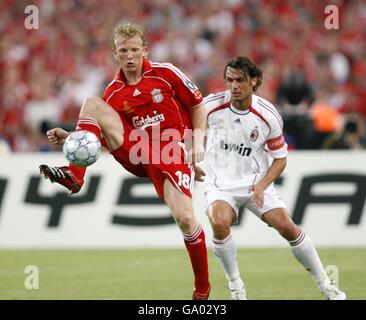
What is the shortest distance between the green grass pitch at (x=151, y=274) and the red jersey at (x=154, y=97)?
1530 millimetres

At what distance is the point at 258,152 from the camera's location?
27.2 ft

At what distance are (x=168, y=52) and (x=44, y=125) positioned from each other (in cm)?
356

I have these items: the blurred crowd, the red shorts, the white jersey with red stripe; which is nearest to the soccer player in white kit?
the white jersey with red stripe

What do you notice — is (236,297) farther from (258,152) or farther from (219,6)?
(219,6)

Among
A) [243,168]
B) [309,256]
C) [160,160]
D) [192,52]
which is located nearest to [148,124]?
[160,160]

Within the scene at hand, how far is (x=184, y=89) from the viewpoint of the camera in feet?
26.1

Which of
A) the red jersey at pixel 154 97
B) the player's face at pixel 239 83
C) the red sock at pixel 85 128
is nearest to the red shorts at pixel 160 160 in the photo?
the red jersey at pixel 154 97

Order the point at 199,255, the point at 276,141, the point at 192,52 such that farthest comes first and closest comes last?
the point at 192,52 < the point at 276,141 < the point at 199,255

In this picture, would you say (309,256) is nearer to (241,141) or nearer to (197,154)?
(241,141)

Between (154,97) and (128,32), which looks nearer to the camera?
(128,32)

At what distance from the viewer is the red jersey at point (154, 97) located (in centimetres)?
792

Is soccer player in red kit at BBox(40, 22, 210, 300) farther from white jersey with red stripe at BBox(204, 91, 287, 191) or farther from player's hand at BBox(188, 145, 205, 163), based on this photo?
white jersey with red stripe at BBox(204, 91, 287, 191)

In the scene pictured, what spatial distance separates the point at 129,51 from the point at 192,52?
9587 mm
